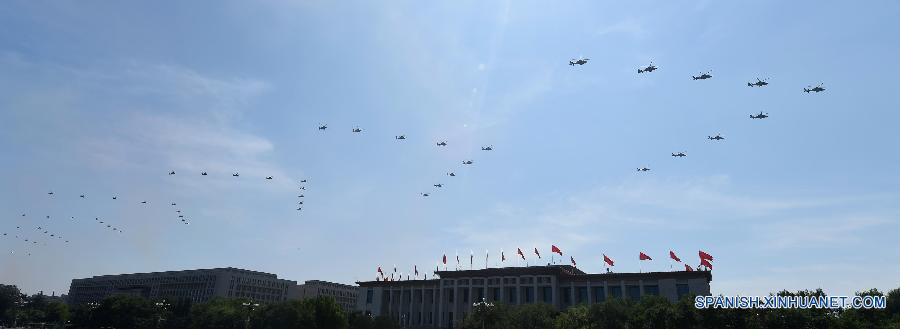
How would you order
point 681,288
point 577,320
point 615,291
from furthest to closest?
1. point 615,291
2. point 681,288
3. point 577,320

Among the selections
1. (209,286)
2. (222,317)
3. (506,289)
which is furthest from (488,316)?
(209,286)

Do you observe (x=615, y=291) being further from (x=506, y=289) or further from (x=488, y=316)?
(x=488, y=316)

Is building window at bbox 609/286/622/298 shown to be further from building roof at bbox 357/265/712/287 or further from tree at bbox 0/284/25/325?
tree at bbox 0/284/25/325

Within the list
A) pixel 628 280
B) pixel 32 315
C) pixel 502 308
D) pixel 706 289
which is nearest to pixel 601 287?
pixel 628 280

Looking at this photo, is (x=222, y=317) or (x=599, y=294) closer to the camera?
(x=599, y=294)

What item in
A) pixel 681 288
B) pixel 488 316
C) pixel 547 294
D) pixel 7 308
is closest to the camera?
pixel 488 316

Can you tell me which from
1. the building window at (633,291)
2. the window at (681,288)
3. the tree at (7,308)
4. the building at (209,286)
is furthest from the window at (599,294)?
the tree at (7,308)

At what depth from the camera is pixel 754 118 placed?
150ft

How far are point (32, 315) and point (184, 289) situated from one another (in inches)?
1804

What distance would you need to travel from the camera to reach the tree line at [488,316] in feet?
121

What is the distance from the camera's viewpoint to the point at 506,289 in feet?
295

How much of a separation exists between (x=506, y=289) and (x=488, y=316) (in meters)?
20.7

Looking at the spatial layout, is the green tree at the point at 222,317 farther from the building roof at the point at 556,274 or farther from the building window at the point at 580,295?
the building window at the point at 580,295

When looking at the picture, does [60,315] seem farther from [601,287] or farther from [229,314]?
[601,287]
